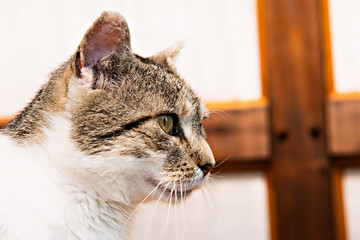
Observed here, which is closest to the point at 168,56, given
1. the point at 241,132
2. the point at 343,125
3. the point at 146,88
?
the point at 146,88

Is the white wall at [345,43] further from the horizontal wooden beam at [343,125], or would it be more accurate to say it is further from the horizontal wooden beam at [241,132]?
the horizontal wooden beam at [241,132]

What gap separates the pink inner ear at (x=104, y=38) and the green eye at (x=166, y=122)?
0.44ft

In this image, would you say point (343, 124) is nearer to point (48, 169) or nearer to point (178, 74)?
point (178, 74)

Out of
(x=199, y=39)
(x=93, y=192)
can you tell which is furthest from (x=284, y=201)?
(x=93, y=192)

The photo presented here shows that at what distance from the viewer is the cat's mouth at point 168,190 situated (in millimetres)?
624

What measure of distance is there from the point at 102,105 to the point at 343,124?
0.93 m

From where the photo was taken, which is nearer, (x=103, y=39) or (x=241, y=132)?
(x=103, y=39)

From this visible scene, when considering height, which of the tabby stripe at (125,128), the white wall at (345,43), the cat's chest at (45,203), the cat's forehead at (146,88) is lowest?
the cat's chest at (45,203)

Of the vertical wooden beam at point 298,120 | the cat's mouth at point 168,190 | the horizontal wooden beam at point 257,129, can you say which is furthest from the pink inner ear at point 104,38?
the vertical wooden beam at point 298,120

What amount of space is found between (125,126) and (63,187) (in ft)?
0.44

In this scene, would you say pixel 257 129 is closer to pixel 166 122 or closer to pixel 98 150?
pixel 166 122

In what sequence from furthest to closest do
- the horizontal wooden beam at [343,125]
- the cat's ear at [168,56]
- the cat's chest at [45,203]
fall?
the horizontal wooden beam at [343,125]
the cat's ear at [168,56]
the cat's chest at [45,203]

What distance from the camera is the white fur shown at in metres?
0.57

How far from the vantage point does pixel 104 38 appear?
60cm
